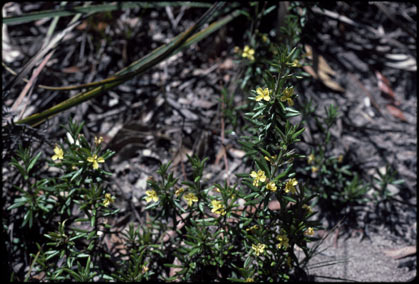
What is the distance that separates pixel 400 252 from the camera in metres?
3.10

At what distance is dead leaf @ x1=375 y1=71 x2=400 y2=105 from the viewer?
13.5 feet

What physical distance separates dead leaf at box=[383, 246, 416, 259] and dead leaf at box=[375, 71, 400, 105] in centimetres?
160

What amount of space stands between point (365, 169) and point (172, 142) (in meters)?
1.77

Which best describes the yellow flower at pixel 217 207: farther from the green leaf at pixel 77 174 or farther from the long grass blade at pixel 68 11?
the long grass blade at pixel 68 11

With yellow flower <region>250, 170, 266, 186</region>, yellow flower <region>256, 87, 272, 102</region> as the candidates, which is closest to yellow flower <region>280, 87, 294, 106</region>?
yellow flower <region>256, 87, 272, 102</region>

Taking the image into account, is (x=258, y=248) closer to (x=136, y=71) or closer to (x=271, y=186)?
(x=271, y=186)

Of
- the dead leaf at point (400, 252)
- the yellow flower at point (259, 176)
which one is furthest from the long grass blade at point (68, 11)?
the dead leaf at point (400, 252)

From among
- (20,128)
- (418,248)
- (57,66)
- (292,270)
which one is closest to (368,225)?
(418,248)

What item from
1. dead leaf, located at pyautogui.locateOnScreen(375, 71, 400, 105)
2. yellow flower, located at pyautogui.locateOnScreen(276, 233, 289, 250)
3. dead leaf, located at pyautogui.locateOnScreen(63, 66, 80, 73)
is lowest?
dead leaf, located at pyautogui.locateOnScreen(375, 71, 400, 105)

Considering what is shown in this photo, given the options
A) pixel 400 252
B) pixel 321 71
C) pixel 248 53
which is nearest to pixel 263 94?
pixel 248 53

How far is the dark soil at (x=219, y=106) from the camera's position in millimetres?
3229

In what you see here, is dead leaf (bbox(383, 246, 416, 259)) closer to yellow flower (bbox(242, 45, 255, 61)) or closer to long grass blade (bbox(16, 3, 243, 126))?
yellow flower (bbox(242, 45, 255, 61))

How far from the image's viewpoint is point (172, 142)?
3.68 m

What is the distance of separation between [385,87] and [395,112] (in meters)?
0.32
